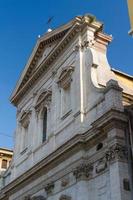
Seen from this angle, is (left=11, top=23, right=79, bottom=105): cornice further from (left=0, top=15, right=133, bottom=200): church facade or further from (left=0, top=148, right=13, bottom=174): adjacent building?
(left=0, top=148, right=13, bottom=174): adjacent building

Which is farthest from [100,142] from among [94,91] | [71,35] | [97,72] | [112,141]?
[71,35]

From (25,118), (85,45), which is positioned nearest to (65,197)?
(85,45)

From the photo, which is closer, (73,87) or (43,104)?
(73,87)

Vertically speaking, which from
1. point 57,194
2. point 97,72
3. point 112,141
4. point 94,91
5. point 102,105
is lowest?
point 57,194

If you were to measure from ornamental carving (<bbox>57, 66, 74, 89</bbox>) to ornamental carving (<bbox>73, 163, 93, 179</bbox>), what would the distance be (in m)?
5.16

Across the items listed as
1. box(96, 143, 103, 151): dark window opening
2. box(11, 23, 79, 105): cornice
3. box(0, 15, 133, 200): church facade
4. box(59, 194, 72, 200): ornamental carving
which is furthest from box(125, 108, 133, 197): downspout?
box(11, 23, 79, 105): cornice

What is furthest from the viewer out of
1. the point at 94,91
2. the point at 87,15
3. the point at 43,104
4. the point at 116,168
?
the point at 43,104

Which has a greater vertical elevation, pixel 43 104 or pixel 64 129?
pixel 43 104

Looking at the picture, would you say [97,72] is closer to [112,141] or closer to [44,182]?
[112,141]

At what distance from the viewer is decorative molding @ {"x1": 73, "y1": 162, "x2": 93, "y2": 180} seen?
1584 cm

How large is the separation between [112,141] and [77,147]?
2215 mm

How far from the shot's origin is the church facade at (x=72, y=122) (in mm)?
14820

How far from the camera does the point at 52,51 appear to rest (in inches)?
862

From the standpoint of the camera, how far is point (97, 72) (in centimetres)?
1820
